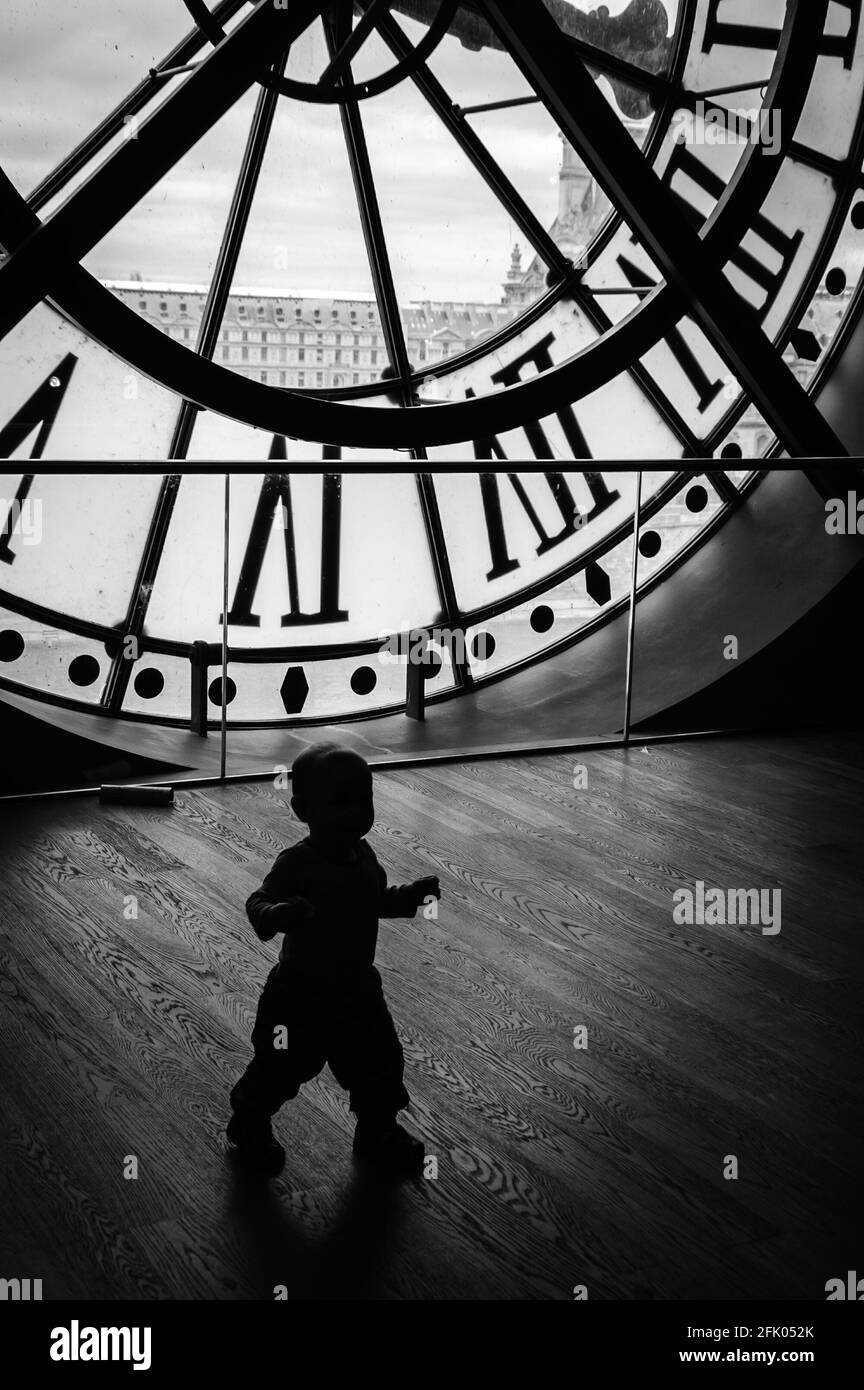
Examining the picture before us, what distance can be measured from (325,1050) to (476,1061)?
42 centimetres

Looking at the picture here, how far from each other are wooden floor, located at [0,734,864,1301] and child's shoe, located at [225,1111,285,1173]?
0.03 metres

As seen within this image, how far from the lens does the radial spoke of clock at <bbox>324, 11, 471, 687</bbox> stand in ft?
12.7

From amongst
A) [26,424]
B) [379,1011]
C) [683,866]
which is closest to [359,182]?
[26,424]

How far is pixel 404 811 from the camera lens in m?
3.51

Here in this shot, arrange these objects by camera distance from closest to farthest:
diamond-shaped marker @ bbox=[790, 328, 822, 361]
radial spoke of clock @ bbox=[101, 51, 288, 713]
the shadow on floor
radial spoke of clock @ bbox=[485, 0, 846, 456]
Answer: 1. the shadow on floor
2. radial spoke of clock @ bbox=[485, 0, 846, 456]
3. radial spoke of clock @ bbox=[101, 51, 288, 713]
4. diamond-shaped marker @ bbox=[790, 328, 822, 361]

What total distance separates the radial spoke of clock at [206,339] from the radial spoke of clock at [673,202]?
0.69m

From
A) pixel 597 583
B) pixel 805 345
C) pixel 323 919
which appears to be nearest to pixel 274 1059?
pixel 323 919

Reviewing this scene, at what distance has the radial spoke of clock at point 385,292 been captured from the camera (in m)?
3.86

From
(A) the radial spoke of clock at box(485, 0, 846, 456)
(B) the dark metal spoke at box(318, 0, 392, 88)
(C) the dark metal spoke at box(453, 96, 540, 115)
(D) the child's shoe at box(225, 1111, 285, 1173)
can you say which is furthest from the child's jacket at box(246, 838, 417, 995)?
(C) the dark metal spoke at box(453, 96, 540, 115)

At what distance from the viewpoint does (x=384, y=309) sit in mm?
4047

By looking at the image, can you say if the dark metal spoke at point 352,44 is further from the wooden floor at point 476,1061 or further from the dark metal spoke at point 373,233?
the wooden floor at point 476,1061

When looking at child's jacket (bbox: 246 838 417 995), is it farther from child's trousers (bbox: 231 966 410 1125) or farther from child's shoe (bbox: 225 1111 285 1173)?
child's shoe (bbox: 225 1111 285 1173)

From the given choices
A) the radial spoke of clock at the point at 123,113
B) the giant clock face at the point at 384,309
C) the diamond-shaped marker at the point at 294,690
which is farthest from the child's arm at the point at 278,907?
the diamond-shaped marker at the point at 294,690

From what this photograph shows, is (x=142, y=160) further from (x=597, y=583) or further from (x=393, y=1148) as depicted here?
(x=393, y=1148)
